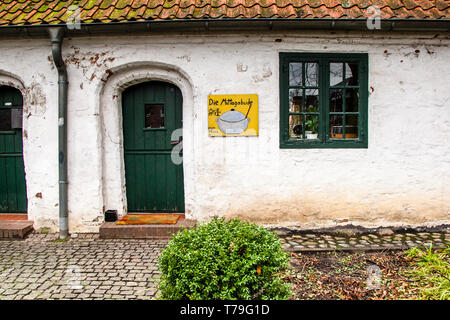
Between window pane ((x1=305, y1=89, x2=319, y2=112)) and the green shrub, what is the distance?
3.15 m

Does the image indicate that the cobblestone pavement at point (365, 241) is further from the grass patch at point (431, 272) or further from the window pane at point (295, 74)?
the window pane at point (295, 74)

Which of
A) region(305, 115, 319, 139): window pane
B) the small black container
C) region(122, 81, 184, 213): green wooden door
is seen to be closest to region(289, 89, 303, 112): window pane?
region(305, 115, 319, 139): window pane

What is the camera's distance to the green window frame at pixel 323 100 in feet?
17.0

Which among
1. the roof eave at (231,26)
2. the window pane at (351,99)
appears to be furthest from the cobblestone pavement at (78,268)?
the window pane at (351,99)

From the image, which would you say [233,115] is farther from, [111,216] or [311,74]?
[111,216]

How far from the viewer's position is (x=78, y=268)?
3986 mm

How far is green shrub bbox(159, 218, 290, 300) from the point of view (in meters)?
2.41

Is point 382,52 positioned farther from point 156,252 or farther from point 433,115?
point 156,252

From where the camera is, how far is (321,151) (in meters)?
5.22

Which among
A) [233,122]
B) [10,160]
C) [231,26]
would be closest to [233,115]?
[233,122]

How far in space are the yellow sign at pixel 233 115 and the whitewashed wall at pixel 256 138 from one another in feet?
0.39

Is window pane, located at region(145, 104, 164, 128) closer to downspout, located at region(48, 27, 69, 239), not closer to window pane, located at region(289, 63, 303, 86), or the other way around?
downspout, located at region(48, 27, 69, 239)

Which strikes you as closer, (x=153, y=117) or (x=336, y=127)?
(x=336, y=127)

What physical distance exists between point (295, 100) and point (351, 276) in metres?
2.90
